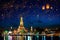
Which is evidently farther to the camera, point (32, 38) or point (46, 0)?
point (32, 38)

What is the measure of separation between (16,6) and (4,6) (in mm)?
239

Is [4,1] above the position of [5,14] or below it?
above

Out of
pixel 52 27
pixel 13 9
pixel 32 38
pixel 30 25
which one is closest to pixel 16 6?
pixel 13 9

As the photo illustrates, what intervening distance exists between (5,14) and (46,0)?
876 millimetres

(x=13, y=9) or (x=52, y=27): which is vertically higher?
(x=13, y=9)

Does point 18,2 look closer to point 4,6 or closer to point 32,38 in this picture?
point 4,6

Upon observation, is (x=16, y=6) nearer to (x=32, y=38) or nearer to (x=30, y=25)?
(x=30, y=25)

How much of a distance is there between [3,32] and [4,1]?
25.3 inches

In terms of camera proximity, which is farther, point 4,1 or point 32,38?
point 32,38

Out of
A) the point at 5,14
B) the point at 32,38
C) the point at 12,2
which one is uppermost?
the point at 12,2

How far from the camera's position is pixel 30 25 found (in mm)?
3533

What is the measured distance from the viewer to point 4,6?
11.4 ft


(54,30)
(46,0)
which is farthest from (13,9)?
(54,30)

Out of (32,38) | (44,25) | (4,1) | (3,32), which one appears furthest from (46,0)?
(32,38)
